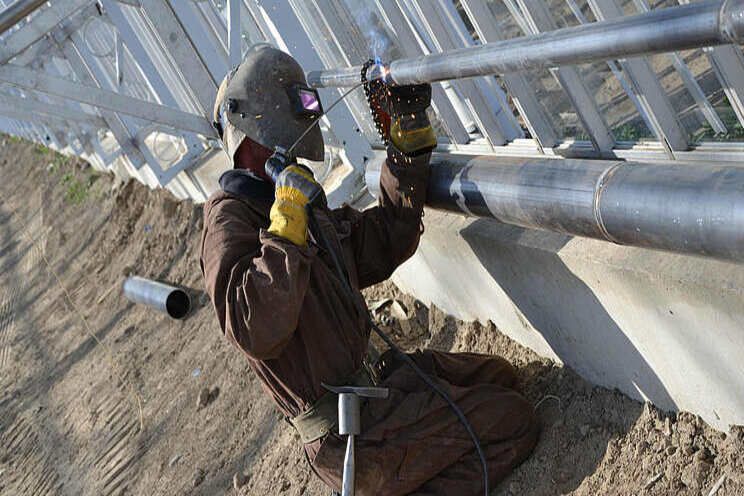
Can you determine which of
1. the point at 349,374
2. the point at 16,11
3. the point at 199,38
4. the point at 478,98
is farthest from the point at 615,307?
the point at 16,11

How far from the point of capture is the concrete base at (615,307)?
108 inches

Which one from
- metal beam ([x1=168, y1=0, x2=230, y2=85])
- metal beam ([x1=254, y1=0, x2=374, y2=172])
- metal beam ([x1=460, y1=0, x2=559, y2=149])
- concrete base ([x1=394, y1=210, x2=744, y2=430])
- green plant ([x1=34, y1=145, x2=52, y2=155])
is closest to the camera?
concrete base ([x1=394, y1=210, x2=744, y2=430])

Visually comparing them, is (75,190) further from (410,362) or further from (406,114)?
(410,362)

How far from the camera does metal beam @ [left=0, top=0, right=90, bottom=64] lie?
6.39 m

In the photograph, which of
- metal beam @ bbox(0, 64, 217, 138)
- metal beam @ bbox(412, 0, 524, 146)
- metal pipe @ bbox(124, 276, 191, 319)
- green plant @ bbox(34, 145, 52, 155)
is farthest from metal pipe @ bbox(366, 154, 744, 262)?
green plant @ bbox(34, 145, 52, 155)

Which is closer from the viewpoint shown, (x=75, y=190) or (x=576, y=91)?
(x=576, y=91)

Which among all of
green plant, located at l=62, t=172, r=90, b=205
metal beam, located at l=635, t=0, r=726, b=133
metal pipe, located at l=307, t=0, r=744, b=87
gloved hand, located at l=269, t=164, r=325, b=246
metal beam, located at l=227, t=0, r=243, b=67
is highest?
metal beam, located at l=227, t=0, r=243, b=67

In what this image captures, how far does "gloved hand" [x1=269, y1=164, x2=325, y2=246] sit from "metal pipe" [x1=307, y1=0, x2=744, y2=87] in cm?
56

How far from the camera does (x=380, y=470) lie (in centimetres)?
339

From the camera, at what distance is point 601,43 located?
2195mm

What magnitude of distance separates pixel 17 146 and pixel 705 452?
23.8 m

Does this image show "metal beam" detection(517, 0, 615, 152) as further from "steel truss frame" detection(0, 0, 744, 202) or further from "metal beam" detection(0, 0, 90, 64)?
"metal beam" detection(0, 0, 90, 64)

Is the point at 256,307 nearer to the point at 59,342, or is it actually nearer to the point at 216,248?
the point at 216,248

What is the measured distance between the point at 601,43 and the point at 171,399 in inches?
225
